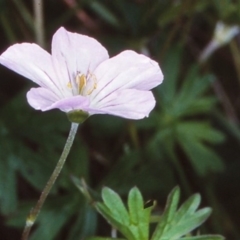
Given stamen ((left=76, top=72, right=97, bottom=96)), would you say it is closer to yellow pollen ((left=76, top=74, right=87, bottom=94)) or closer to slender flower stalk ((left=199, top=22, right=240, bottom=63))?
yellow pollen ((left=76, top=74, right=87, bottom=94))

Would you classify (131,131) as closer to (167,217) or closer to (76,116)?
(167,217)

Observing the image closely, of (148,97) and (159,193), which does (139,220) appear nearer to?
(148,97)

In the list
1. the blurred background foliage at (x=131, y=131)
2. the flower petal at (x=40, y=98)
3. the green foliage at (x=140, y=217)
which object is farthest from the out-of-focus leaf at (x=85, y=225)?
the flower petal at (x=40, y=98)

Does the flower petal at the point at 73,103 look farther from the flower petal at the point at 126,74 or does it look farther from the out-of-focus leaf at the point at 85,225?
the out-of-focus leaf at the point at 85,225

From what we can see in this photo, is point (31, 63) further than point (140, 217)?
No

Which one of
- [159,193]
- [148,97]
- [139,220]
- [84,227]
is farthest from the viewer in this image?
[159,193]

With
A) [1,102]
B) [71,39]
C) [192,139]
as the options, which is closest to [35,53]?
[71,39]

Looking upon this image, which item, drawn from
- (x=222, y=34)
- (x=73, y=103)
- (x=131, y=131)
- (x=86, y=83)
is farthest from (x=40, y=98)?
(x=222, y=34)
